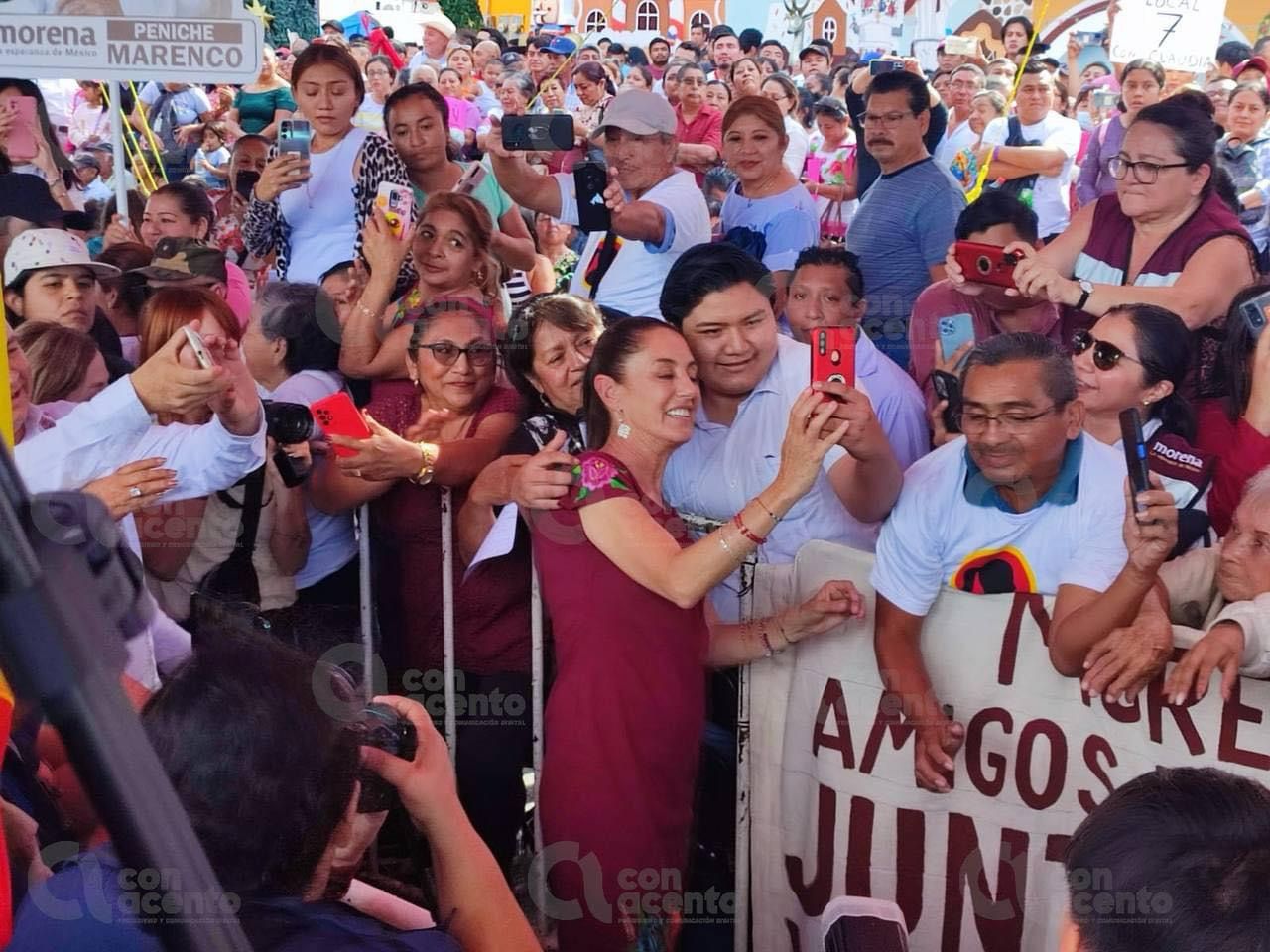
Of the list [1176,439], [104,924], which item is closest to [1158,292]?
[1176,439]

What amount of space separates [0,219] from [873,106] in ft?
8.83

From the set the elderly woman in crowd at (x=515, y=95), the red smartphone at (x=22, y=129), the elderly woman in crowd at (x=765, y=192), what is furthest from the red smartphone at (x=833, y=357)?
the elderly woman in crowd at (x=515, y=95)

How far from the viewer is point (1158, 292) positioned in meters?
2.93

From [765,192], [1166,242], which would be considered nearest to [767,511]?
[1166,242]

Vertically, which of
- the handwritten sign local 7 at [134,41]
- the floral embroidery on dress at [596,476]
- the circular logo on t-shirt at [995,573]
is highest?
the handwritten sign local 7 at [134,41]

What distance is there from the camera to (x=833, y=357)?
2318 mm

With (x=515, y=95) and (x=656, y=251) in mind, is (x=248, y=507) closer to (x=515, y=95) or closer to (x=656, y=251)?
(x=656, y=251)

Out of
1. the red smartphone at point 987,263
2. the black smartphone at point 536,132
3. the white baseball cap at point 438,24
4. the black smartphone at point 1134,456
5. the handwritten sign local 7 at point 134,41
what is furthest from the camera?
the white baseball cap at point 438,24

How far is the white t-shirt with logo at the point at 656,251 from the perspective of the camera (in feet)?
12.6

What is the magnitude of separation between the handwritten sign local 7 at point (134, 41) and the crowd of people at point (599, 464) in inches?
18.0

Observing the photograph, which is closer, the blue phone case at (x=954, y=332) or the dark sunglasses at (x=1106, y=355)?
the dark sunglasses at (x=1106, y=355)

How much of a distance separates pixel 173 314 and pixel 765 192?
216 cm

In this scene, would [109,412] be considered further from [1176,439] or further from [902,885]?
[1176,439]

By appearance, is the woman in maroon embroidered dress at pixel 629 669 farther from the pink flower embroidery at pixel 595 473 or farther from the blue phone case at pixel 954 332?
the blue phone case at pixel 954 332
